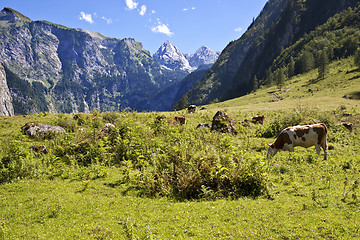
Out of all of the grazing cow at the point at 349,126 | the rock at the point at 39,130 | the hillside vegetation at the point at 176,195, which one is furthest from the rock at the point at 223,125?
the rock at the point at 39,130

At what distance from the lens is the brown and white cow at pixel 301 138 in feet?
52.0

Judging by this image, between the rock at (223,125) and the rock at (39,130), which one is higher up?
the rock at (39,130)

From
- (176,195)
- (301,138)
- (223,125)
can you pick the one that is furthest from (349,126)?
(176,195)

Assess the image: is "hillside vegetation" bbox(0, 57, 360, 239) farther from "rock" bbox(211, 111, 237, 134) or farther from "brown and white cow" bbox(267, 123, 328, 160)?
"rock" bbox(211, 111, 237, 134)

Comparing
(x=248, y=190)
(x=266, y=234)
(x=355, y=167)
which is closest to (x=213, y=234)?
(x=266, y=234)

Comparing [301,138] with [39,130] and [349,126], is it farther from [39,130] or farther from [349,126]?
[39,130]

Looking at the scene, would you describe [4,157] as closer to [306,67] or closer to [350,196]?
[350,196]

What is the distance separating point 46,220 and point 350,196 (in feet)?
40.6

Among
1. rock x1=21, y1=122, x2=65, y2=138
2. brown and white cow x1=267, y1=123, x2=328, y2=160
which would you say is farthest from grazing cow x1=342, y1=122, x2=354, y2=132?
rock x1=21, y1=122, x2=65, y2=138

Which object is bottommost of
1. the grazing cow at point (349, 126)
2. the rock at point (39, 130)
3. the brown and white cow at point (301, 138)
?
the grazing cow at point (349, 126)

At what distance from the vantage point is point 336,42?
113375mm

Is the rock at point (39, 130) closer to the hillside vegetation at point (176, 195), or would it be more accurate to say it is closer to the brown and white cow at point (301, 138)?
the hillside vegetation at point (176, 195)

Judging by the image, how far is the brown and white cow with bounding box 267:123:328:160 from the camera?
15844 millimetres

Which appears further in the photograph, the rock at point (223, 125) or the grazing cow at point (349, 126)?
the rock at point (223, 125)
